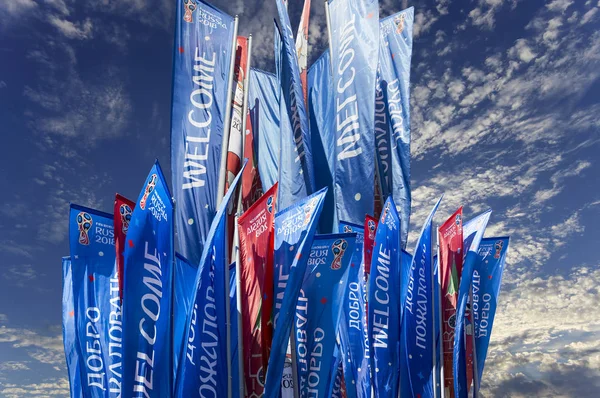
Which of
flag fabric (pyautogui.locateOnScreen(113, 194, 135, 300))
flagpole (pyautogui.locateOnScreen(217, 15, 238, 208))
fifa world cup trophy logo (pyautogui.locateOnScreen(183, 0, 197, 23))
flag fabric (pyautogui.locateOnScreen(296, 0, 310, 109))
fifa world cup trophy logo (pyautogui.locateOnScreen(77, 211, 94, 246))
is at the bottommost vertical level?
flag fabric (pyautogui.locateOnScreen(113, 194, 135, 300))

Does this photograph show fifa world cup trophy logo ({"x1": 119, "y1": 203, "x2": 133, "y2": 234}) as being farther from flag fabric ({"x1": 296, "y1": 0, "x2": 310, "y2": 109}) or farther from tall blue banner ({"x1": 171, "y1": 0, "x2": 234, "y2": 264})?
flag fabric ({"x1": 296, "y1": 0, "x2": 310, "y2": 109})

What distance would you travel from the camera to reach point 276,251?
1118cm

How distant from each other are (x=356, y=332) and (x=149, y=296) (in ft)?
26.1

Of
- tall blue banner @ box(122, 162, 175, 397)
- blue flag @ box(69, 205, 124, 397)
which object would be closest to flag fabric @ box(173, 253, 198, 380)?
blue flag @ box(69, 205, 124, 397)

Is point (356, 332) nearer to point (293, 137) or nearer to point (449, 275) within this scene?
point (449, 275)

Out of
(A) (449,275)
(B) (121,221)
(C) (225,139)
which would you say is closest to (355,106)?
(C) (225,139)

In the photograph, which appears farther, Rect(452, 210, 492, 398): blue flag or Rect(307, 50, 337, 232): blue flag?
Rect(452, 210, 492, 398): blue flag

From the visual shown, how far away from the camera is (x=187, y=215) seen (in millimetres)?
12547

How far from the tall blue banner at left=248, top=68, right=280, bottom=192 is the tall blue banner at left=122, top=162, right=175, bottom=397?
10.1m

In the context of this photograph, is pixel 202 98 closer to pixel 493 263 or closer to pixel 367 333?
pixel 367 333

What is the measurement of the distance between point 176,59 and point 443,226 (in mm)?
10815

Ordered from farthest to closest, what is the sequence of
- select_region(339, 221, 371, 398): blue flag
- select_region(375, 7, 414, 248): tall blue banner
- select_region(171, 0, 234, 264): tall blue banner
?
select_region(375, 7, 414, 248): tall blue banner < select_region(339, 221, 371, 398): blue flag < select_region(171, 0, 234, 264): tall blue banner

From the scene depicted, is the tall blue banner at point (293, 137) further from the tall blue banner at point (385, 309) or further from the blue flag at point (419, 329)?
the blue flag at point (419, 329)

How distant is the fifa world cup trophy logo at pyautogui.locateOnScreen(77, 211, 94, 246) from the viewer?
12.9 metres
